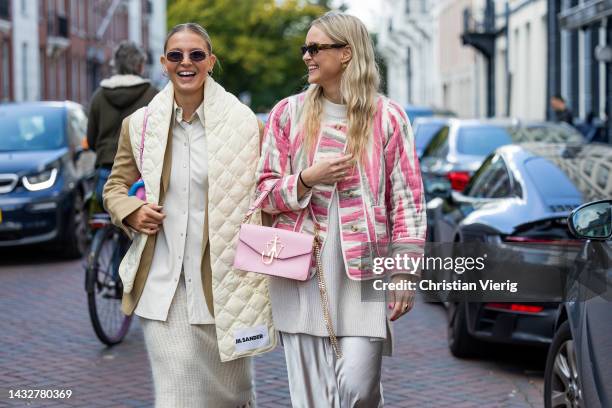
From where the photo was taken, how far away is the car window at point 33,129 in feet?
44.4

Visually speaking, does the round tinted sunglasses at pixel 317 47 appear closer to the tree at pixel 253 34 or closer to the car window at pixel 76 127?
the car window at pixel 76 127

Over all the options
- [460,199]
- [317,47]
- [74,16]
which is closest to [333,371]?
[317,47]

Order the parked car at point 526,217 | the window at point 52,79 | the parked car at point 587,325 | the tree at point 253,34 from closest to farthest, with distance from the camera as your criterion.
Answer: the parked car at point 587,325 → the parked car at point 526,217 → the window at point 52,79 → the tree at point 253,34

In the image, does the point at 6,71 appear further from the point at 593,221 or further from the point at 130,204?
the point at 593,221

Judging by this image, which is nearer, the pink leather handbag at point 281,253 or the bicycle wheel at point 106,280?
the pink leather handbag at point 281,253

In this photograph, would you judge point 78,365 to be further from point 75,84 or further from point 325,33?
point 75,84

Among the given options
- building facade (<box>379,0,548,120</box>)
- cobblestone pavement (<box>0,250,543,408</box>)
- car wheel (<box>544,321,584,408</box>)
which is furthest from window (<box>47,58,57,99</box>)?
car wheel (<box>544,321,584,408</box>)

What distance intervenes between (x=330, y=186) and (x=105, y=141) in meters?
4.36

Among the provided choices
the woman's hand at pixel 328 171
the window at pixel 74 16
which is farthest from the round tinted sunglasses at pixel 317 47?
the window at pixel 74 16

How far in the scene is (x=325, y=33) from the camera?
4.20 meters

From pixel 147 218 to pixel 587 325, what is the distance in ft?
5.22

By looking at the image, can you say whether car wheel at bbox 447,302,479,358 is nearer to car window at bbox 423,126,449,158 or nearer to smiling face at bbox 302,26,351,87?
smiling face at bbox 302,26,351,87

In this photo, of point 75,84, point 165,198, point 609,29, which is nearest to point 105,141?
point 165,198

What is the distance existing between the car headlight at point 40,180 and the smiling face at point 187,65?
28.5ft
